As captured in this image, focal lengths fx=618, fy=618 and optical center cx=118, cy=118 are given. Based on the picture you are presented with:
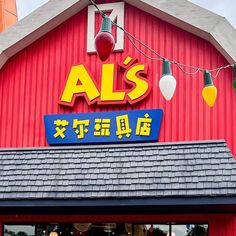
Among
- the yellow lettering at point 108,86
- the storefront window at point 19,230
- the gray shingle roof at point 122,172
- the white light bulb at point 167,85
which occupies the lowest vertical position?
the storefront window at point 19,230

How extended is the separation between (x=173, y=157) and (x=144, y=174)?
70 cm

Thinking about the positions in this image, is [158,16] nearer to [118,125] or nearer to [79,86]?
[79,86]

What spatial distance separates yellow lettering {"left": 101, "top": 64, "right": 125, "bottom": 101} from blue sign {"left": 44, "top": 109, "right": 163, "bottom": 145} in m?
0.33

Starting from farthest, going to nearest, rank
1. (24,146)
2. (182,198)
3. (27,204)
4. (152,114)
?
(24,146) < (152,114) < (27,204) < (182,198)

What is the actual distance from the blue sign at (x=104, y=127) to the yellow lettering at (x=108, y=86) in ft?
1.07

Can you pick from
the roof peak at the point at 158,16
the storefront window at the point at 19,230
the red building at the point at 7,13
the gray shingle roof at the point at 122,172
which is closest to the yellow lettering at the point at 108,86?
the gray shingle roof at the point at 122,172

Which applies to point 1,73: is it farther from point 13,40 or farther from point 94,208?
point 94,208

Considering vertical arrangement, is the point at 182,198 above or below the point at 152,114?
below

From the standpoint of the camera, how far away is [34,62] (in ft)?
46.4

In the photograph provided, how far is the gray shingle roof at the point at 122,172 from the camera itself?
11.1 metres

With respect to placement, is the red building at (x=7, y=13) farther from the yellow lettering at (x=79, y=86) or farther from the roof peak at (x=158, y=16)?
the yellow lettering at (x=79, y=86)

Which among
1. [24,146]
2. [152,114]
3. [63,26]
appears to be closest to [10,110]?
[24,146]

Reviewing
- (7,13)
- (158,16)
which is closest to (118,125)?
(158,16)

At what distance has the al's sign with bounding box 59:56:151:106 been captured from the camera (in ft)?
42.8
